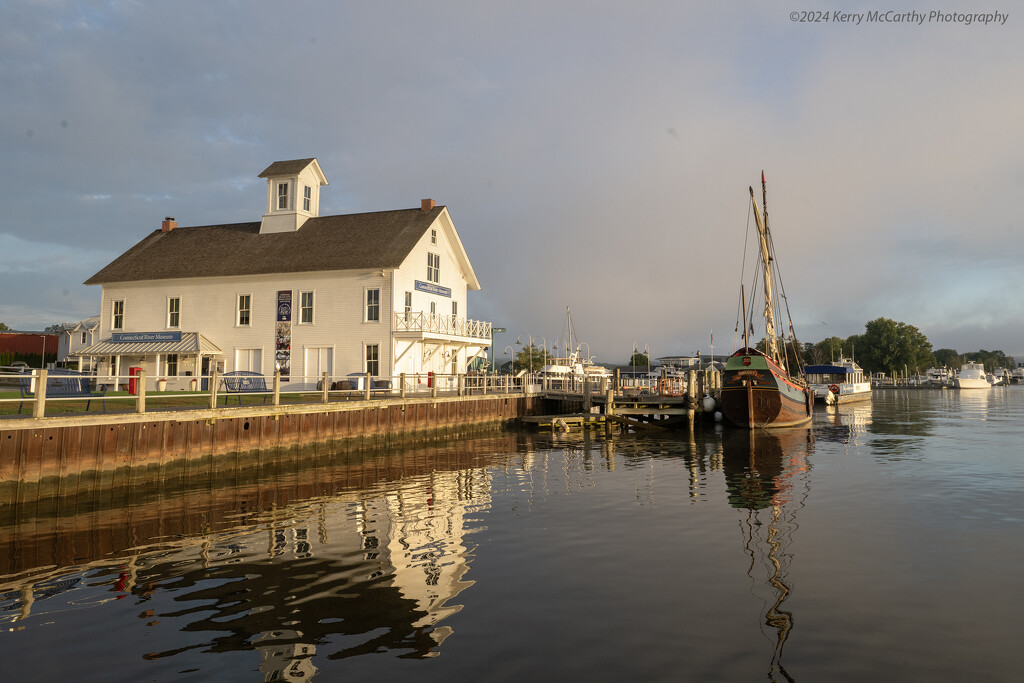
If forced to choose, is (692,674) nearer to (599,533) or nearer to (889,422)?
(599,533)

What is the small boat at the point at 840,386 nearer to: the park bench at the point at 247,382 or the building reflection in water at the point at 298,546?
the building reflection in water at the point at 298,546

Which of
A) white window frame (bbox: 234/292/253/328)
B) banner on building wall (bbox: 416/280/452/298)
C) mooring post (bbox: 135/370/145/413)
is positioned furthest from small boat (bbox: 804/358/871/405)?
mooring post (bbox: 135/370/145/413)

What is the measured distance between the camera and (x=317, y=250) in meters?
36.7

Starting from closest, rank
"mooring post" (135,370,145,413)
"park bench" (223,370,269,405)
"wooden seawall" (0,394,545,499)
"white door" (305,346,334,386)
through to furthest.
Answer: "wooden seawall" (0,394,545,499), "mooring post" (135,370,145,413), "park bench" (223,370,269,405), "white door" (305,346,334,386)

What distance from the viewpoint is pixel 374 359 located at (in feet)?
113

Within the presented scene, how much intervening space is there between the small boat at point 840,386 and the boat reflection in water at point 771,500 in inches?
1438

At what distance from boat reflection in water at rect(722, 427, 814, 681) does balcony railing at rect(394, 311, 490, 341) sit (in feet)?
52.1

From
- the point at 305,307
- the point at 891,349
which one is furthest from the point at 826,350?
the point at 305,307

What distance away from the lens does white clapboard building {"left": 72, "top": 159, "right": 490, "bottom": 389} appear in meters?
34.7

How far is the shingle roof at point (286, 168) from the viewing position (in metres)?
39.1

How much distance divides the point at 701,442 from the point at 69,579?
84.4 ft

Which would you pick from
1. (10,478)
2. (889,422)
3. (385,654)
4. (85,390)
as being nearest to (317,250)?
(85,390)

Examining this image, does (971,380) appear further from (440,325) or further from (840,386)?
(440,325)

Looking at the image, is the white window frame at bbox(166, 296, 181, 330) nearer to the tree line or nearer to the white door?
the white door
